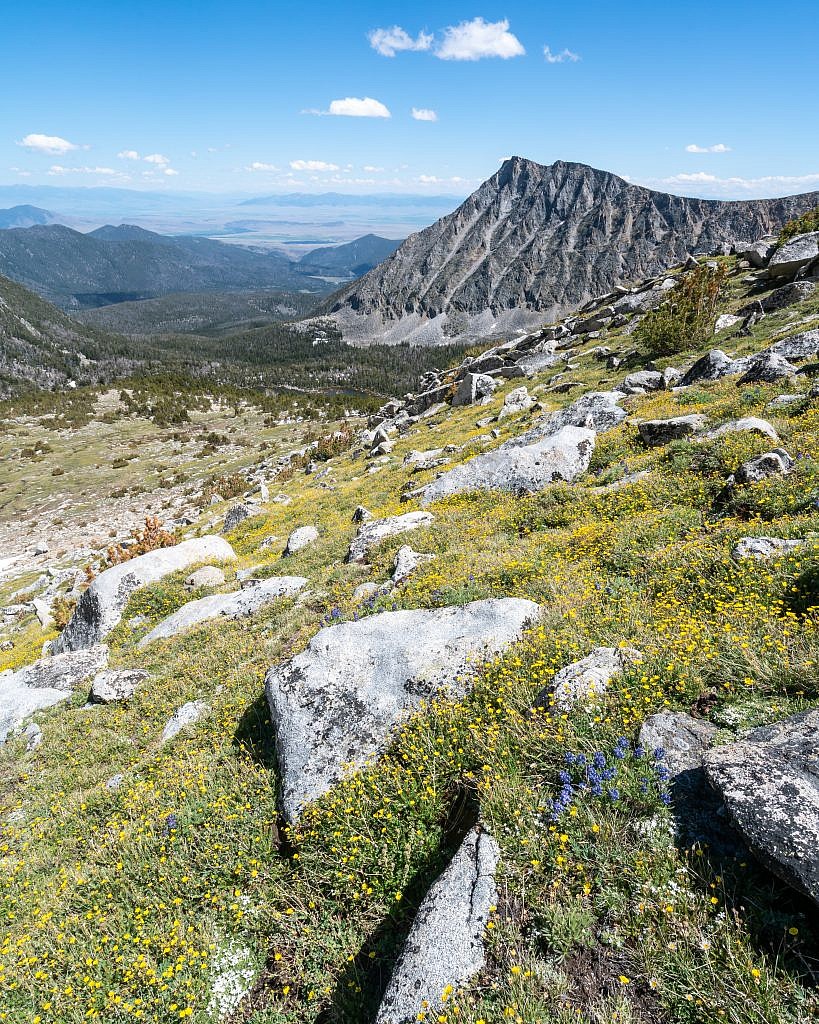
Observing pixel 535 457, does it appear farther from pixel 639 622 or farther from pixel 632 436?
pixel 639 622

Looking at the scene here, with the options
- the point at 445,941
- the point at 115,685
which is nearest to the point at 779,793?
the point at 445,941

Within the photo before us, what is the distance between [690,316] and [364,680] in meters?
34.3

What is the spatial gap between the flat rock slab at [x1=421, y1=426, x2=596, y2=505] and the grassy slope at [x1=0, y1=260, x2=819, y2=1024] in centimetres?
525

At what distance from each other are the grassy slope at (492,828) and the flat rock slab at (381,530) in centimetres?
429

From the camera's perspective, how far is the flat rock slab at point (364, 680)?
6762mm

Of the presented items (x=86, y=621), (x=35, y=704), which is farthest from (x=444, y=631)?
(x=86, y=621)

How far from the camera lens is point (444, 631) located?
825cm

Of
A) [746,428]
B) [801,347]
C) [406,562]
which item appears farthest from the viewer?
[801,347]

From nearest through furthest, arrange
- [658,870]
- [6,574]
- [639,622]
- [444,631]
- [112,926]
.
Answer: [658,870]
[112,926]
[639,622]
[444,631]
[6,574]

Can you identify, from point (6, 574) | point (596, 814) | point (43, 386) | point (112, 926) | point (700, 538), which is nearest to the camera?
point (596, 814)

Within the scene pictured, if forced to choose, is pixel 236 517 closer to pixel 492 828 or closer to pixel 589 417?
pixel 589 417

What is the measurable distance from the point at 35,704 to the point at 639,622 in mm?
15038

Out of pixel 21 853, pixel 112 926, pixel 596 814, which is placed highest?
pixel 596 814

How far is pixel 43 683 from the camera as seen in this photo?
13648mm
